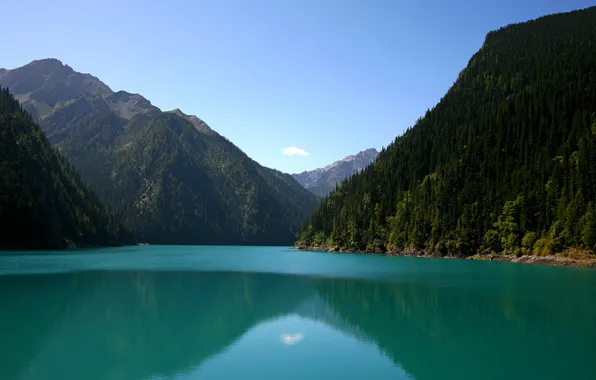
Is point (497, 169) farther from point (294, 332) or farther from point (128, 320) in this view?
point (128, 320)

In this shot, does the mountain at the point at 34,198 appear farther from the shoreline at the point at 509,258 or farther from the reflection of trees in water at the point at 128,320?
the shoreline at the point at 509,258

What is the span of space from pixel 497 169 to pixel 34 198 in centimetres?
14108

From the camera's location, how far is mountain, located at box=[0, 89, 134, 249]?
13275 centimetres

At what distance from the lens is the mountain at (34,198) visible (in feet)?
436

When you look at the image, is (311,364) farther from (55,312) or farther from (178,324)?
(55,312)

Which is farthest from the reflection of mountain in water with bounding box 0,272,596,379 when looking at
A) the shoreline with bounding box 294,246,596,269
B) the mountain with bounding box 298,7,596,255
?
the mountain with bounding box 298,7,596,255

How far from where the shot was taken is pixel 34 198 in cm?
14625

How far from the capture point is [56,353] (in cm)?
2080

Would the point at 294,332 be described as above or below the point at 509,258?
below

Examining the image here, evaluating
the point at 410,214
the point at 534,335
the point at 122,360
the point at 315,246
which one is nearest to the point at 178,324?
the point at 122,360

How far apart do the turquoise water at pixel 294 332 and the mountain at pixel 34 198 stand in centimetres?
10161

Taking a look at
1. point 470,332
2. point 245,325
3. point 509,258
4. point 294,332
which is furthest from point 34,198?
point 470,332

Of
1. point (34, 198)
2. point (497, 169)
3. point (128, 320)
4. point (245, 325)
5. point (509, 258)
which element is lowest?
point (245, 325)

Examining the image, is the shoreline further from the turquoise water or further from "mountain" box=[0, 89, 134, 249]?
"mountain" box=[0, 89, 134, 249]
